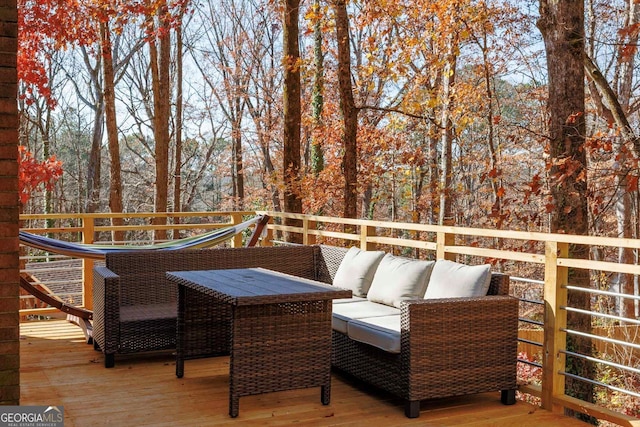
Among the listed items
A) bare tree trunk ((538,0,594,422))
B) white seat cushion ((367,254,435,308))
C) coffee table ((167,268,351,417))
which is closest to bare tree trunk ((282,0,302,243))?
white seat cushion ((367,254,435,308))

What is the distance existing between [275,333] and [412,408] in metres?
0.82

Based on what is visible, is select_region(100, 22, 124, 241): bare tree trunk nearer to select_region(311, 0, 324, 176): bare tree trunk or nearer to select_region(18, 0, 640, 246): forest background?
select_region(18, 0, 640, 246): forest background

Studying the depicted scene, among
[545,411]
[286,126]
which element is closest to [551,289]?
[545,411]

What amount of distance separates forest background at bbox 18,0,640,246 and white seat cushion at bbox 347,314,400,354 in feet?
13.4

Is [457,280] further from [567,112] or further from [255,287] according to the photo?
[567,112]

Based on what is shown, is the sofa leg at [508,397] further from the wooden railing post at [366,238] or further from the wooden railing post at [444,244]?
the wooden railing post at [366,238]

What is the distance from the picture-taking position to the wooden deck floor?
3566 mm

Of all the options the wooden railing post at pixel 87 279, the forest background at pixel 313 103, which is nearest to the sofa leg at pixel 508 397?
the wooden railing post at pixel 87 279

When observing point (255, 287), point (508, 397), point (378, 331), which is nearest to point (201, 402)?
point (255, 287)

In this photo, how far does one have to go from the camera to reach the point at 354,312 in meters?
4.39

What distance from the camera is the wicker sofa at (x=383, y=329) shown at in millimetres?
3645

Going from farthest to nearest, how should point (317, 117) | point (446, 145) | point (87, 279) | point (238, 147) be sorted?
point (238, 147)
point (317, 117)
point (446, 145)
point (87, 279)

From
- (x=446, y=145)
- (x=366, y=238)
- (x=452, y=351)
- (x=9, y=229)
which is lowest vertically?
(x=452, y=351)

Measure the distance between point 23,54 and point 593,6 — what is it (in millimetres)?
9774
